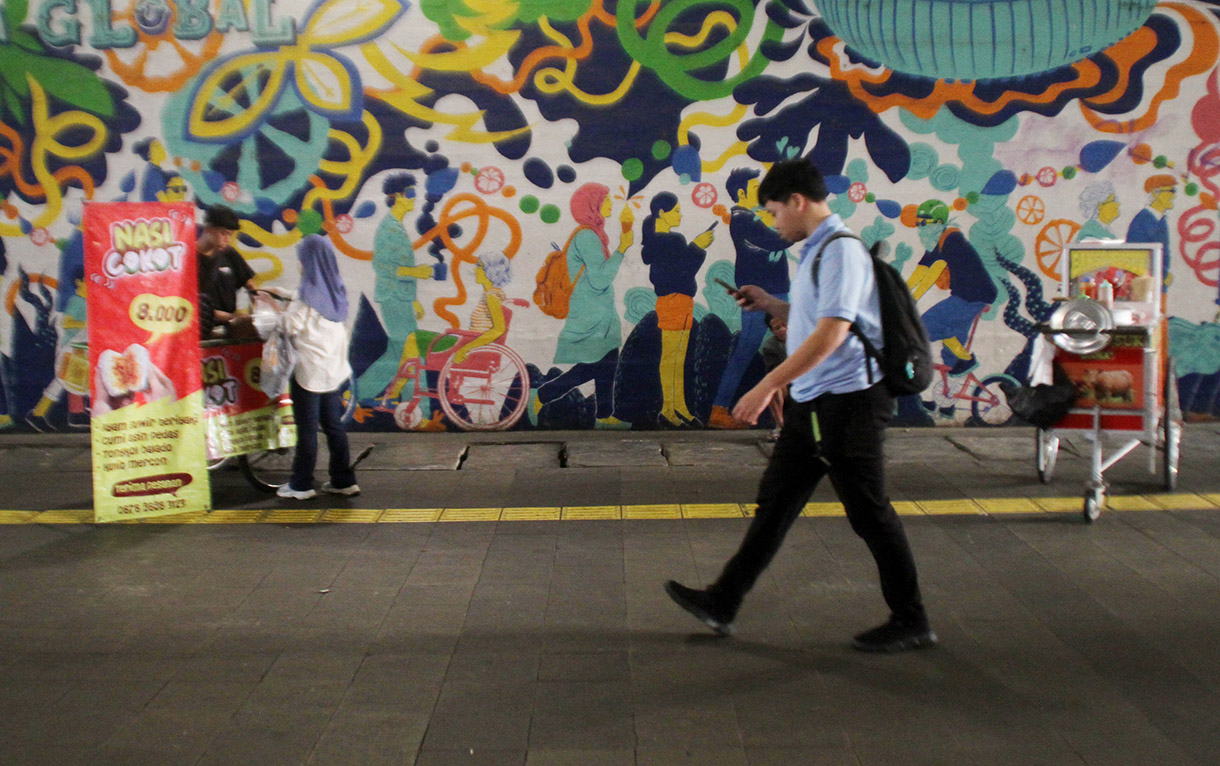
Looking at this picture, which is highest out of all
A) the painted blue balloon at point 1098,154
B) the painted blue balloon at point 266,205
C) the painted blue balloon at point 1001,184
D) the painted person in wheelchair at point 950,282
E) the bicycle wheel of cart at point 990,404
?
the painted blue balloon at point 1098,154

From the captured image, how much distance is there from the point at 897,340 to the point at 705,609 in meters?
1.31

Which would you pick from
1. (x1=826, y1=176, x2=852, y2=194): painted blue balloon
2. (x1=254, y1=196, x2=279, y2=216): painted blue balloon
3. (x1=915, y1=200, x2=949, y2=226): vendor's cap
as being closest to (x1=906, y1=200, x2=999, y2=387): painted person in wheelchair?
(x1=915, y1=200, x2=949, y2=226): vendor's cap

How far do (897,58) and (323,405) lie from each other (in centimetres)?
508

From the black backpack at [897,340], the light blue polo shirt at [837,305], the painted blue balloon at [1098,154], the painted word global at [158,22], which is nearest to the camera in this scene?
the light blue polo shirt at [837,305]

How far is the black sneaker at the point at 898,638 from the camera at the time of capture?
3930 mm

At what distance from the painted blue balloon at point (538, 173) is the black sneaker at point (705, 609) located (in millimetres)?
4570

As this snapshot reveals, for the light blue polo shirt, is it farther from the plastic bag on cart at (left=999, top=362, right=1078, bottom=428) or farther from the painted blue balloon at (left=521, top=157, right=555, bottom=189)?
the painted blue balloon at (left=521, top=157, right=555, bottom=189)

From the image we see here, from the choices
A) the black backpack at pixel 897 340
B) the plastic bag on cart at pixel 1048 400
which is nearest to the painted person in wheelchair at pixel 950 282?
the plastic bag on cart at pixel 1048 400

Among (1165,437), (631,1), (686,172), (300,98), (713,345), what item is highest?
(631,1)

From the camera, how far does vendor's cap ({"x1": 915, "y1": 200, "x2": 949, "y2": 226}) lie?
8047mm

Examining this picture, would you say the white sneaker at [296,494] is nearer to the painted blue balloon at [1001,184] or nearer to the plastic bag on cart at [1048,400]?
the plastic bag on cart at [1048,400]

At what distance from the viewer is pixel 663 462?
7191mm

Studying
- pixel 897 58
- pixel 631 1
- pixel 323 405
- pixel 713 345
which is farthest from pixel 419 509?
pixel 897 58

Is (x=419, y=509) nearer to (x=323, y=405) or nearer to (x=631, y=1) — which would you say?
(x=323, y=405)
